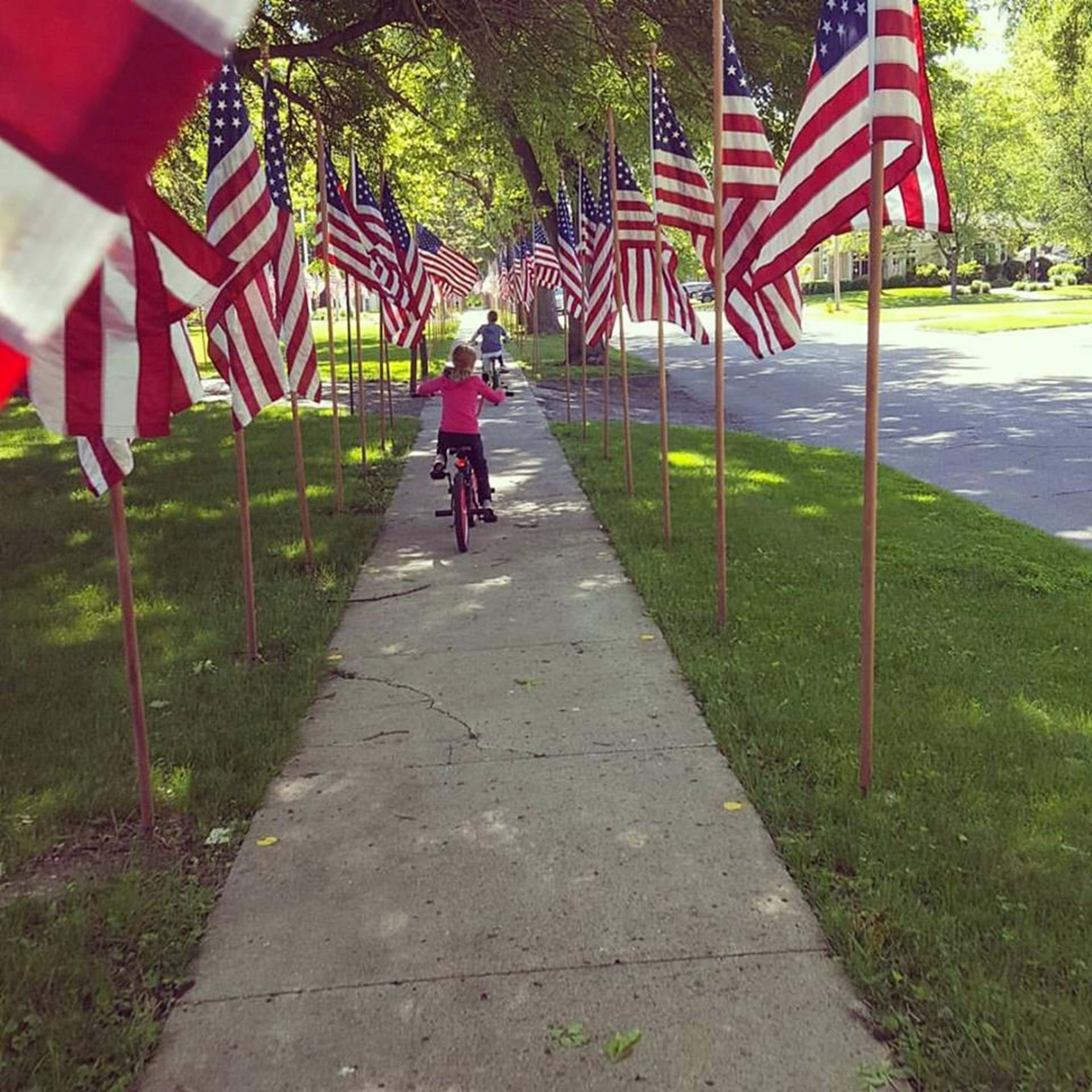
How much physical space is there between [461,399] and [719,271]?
3622 mm

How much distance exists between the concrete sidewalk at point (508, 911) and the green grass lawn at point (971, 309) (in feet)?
100

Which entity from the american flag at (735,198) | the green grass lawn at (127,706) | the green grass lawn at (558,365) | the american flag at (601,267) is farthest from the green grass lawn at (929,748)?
the green grass lawn at (558,365)

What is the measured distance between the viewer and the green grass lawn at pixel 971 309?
4119 cm

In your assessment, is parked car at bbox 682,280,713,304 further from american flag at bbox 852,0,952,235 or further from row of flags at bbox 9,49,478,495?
american flag at bbox 852,0,952,235

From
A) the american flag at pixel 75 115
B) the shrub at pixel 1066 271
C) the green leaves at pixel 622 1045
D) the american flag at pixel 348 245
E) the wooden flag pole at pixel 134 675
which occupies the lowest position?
the green leaves at pixel 622 1045

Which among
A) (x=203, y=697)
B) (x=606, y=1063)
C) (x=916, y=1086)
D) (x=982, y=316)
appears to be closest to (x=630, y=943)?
(x=606, y=1063)

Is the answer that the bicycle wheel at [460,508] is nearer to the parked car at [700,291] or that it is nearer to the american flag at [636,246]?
the american flag at [636,246]

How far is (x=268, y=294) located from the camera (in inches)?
262

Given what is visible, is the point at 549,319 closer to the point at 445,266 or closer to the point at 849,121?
the point at 445,266

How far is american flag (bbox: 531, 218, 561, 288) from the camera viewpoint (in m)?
21.5

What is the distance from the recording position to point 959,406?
781 inches

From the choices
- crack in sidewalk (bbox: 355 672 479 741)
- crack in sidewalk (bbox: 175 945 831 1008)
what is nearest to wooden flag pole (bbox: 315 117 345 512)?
crack in sidewalk (bbox: 355 672 479 741)

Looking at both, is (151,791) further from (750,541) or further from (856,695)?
(750,541)

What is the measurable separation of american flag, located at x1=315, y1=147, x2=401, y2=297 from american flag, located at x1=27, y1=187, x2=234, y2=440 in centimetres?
860
